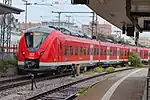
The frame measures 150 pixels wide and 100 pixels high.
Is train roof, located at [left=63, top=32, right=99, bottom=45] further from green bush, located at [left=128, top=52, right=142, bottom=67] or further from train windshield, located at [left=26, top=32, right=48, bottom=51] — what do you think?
green bush, located at [left=128, top=52, right=142, bottom=67]

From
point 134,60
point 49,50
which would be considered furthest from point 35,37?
point 134,60

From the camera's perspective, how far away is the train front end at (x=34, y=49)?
77.3ft

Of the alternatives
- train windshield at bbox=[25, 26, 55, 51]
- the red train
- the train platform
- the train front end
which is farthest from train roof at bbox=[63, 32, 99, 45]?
the train platform

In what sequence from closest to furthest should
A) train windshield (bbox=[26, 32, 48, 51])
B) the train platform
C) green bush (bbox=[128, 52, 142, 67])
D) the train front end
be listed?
the train platform
the train front end
train windshield (bbox=[26, 32, 48, 51])
green bush (bbox=[128, 52, 142, 67])

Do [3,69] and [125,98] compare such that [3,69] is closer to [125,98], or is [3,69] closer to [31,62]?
[31,62]

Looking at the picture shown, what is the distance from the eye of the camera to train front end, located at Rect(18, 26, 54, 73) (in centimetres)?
Answer: 2355

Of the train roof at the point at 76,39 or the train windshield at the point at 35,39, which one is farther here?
the train roof at the point at 76,39

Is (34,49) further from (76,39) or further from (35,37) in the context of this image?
(76,39)

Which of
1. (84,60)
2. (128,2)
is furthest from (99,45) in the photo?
(128,2)

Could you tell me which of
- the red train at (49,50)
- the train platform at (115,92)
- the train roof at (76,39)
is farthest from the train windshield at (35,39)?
the train platform at (115,92)

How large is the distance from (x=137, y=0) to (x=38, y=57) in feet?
33.8

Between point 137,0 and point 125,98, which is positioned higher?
point 137,0

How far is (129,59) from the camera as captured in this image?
51844mm

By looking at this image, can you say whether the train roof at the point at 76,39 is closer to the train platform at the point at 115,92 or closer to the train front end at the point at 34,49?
the train front end at the point at 34,49
